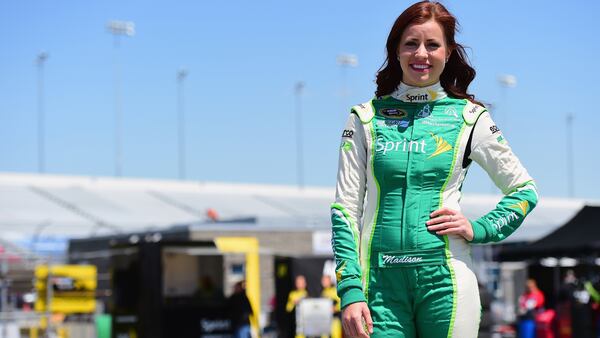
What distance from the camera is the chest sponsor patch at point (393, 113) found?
361 centimetres

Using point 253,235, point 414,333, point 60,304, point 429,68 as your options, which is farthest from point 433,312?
point 253,235

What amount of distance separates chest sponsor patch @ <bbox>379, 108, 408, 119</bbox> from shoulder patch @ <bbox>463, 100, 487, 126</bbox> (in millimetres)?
197

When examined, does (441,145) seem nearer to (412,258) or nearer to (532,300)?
(412,258)

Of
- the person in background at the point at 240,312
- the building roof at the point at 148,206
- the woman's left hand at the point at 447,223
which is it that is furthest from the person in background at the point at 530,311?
the woman's left hand at the point at 447,223

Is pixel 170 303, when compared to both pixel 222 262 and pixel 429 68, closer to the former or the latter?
pixel 222 262

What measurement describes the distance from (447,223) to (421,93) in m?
0.48

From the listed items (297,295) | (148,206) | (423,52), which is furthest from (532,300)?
(148,206)

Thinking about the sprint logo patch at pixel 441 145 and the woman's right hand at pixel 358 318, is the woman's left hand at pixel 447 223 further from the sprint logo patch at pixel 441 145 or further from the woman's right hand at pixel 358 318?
the woman's right hand at pixel 358 318

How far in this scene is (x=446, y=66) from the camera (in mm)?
3740

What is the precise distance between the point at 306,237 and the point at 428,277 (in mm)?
29296

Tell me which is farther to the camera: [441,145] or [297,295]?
[297,295]

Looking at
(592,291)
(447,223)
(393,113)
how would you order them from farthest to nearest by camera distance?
(592,291) → (393,113) → (447,223)

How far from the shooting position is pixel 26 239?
32.7m

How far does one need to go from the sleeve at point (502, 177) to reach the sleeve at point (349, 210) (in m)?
0.38
